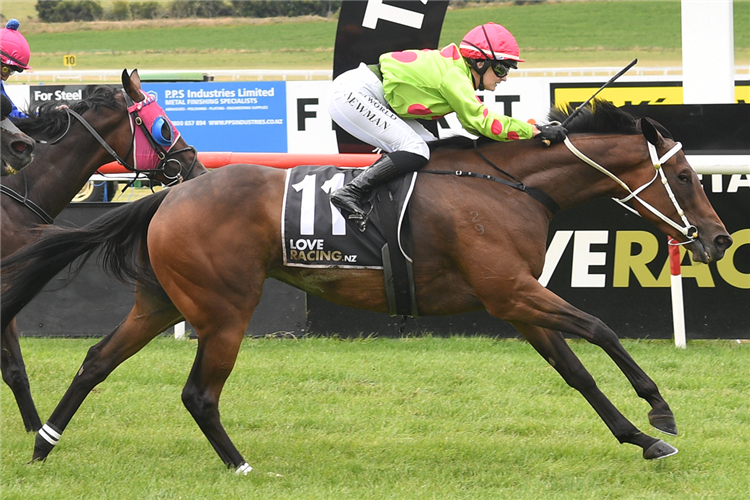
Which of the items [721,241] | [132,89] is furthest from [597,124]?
[132,89]

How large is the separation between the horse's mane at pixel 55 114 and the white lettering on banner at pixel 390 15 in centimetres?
243

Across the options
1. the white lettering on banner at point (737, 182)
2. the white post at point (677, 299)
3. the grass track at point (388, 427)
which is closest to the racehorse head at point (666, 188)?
the grass track at point (388, 427)

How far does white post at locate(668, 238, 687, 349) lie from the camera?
6156mm

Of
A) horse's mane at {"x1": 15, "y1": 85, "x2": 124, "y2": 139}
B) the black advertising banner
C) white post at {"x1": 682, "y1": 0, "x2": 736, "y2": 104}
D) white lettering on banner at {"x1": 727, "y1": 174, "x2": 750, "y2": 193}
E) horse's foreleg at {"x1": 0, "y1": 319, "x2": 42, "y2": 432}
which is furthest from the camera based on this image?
the black advertising banner

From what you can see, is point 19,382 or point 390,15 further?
point 390,15

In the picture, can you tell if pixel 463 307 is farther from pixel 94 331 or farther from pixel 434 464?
pixel 94 331

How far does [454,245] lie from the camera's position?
4141 millimetres

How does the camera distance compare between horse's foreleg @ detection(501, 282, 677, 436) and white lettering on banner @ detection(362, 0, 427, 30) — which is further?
white lettering on banner @ detection(362, 0, 427, 30)

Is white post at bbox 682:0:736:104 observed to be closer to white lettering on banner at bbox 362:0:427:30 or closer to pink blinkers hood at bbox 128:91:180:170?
white lettering on banner at bbox 362:0:427:30

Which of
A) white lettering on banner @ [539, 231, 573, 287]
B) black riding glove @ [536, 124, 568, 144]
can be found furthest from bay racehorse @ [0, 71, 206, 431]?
white lettering on banner @ [539, 231, 573, 287]

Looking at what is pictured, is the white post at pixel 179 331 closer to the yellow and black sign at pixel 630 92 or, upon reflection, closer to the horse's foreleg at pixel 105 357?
the horse's foreleg at pixel 105 357

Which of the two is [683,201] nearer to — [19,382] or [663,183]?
[663,183]

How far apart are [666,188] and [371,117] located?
58.1 inches

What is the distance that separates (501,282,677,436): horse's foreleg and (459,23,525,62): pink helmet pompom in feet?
3.73
